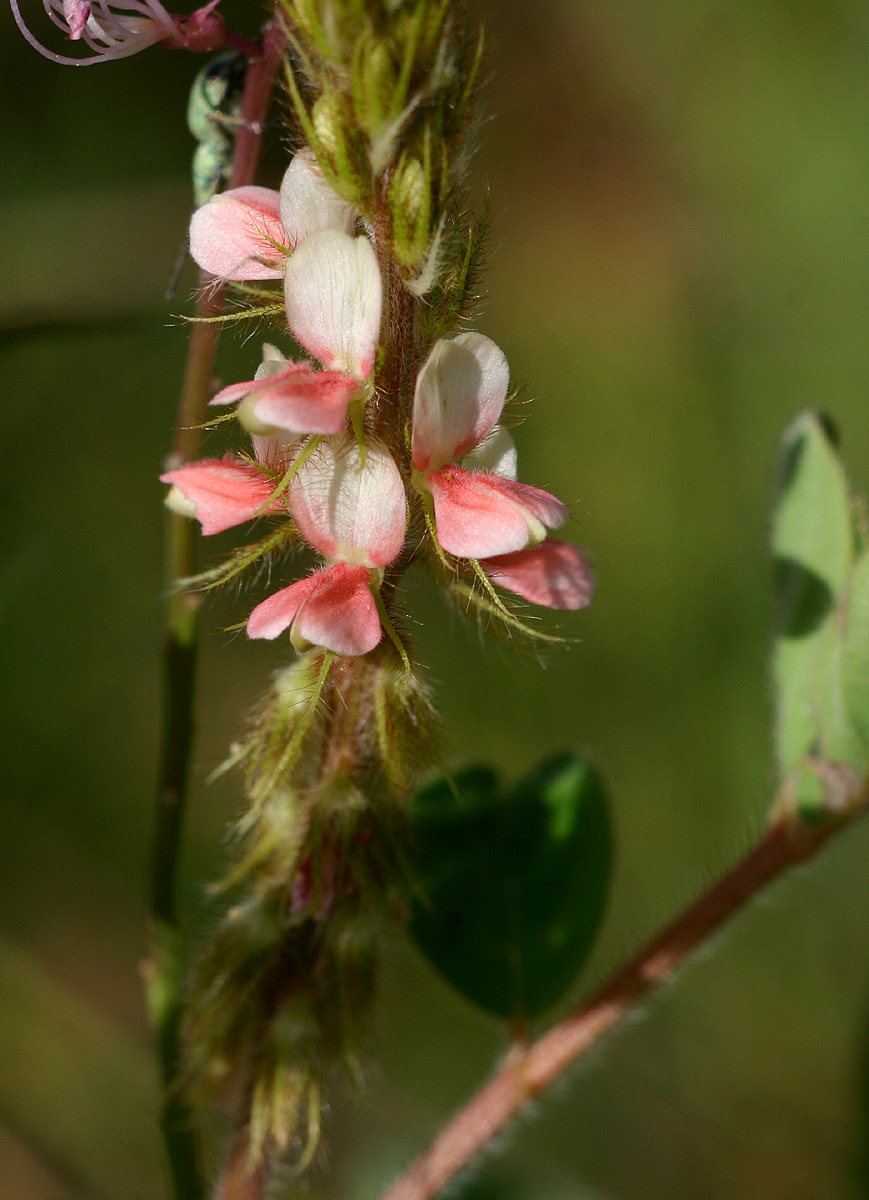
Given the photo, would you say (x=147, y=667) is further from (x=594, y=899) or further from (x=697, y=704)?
(x=594, y=899)

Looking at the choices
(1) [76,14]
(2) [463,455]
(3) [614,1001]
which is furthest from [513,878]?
(1) [76,14]

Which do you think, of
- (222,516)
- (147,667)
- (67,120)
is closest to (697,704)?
(147,667)

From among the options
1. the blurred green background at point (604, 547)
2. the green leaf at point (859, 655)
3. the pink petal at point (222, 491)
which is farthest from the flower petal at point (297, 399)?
the blurred green background at point (604, 547)

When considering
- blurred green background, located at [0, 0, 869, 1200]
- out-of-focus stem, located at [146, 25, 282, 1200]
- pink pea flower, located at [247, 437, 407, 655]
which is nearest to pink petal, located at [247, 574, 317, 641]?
pink pea flower, located at [247, 437, 407, 655]

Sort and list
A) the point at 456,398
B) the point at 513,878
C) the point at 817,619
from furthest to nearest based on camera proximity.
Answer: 1. the point at 513,878
2. the point at 817,619
3. the point at 456,398

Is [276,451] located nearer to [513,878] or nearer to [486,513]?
[486,513]

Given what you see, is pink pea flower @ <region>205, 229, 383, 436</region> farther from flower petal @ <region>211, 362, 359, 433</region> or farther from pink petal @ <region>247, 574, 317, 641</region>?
pink petal @ <region>247, 574, 317, 641</region>

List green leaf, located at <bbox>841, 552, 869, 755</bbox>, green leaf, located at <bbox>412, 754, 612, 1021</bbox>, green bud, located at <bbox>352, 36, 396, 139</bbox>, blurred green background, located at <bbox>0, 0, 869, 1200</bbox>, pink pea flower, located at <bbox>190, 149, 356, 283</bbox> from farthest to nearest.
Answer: blurred green background, located at <bbox>0, 0, 869, 1200</bbox> < green leaf, located at <bbox>412, 754, 612, 1021</bbox> < green leaf, located at <bbox>841, 552, 869, 755</bbox> < pink pea flower, located at <bbox>190, 149, 356, 283</bbox> < green bud, located at <bbox>352, 36, 396, 139</bbox>
